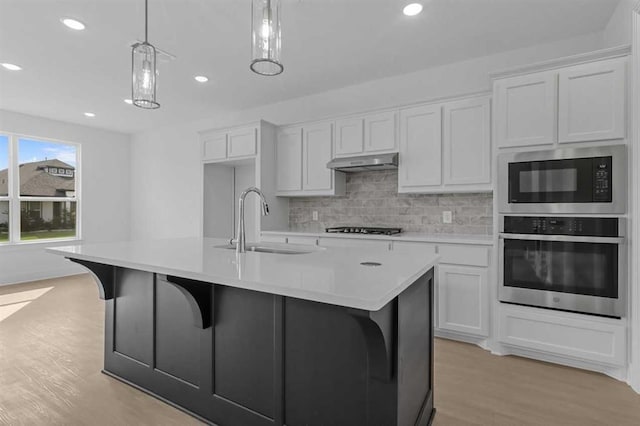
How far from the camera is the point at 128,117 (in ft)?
18.8

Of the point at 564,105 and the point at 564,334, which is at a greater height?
the point at 564,105

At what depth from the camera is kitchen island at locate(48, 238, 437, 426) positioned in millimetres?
1320

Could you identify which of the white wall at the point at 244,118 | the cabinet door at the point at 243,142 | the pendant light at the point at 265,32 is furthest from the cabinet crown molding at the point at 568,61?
the cabinet door at the point at 243,142

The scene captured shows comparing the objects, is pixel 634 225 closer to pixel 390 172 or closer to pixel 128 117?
pixel 390 172

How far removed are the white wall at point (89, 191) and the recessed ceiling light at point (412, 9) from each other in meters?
6.24

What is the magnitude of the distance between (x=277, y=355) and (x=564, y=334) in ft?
7.67

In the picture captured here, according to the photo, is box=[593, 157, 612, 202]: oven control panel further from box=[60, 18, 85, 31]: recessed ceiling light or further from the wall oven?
box=[60, 18, 85, 31]: recessed ceiling light

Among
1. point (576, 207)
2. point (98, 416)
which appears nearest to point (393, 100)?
point (576, 207)

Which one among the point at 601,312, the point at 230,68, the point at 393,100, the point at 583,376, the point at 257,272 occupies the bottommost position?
the point at 583,376

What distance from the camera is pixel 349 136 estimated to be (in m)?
3.98

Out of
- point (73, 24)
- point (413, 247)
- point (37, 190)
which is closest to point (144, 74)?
point (73, 24)

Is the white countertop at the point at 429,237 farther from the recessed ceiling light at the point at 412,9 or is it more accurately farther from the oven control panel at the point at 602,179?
the recessed ceiling light at the point at 412,9

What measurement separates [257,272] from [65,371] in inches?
86.3

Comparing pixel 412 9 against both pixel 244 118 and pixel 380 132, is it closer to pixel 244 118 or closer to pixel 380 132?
pixel 380 132
